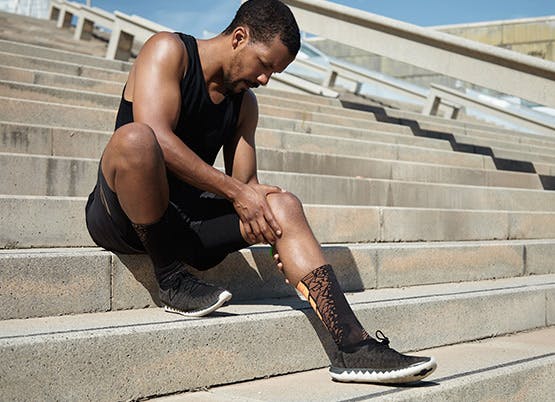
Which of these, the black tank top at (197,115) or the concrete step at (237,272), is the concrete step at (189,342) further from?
the black tank top at (197,115)

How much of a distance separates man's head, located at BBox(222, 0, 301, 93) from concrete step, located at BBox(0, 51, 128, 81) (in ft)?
10.7

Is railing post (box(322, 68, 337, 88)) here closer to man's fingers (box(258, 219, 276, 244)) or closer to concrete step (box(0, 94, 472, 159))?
concrete step (box(0, 94, 472, 159))

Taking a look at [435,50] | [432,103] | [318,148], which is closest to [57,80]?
[318,148]

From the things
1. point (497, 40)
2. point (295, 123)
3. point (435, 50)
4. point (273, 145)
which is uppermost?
point (497, 40)

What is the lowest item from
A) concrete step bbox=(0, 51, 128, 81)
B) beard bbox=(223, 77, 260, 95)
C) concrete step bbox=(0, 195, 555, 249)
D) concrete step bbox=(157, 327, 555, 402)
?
concrete step bbox=(157, 327, 555, 402)

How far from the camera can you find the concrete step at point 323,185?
366 cm

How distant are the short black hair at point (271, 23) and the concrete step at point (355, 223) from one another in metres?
1.02

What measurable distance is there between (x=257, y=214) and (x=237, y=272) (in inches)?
18.3

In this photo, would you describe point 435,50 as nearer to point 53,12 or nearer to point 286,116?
point 286,116

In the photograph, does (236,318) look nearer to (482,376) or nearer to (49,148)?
(482,376)

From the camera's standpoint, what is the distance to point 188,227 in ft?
9.84

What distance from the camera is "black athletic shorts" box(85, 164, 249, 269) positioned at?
9.44 feet

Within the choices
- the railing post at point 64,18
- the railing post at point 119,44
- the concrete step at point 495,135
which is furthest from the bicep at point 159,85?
the railing post at point 64,18

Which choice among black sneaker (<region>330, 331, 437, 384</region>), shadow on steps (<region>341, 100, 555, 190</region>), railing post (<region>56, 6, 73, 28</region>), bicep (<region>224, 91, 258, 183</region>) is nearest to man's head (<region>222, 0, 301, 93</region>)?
bicep (<region>224, 91, 258, 183</region>)
